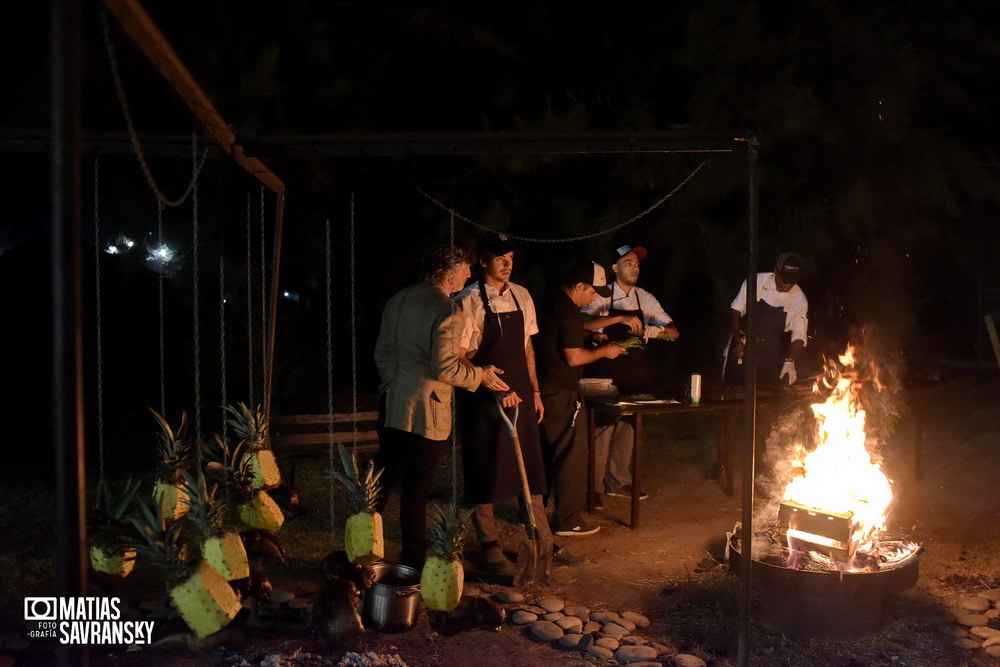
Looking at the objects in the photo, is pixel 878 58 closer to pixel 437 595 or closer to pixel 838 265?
pixel 838 265

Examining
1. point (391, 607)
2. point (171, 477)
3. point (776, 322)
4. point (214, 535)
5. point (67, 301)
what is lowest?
point (391, 607)

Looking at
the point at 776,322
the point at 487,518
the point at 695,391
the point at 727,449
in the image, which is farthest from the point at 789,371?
the point at 487,518

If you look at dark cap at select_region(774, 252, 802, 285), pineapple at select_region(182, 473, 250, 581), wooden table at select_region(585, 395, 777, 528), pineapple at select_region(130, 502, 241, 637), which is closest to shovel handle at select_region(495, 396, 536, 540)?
wooden table at select_region(585, 395, 777, 528)

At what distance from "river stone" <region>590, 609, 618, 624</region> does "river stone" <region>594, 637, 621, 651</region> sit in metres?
0.26

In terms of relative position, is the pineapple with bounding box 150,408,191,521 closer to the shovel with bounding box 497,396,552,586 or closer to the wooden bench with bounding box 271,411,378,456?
the shovel with bounding box 497,396,552,586

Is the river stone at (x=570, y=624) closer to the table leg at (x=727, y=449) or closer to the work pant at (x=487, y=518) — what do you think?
the work pant at (x=487, y=518)

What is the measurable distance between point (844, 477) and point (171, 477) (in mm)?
3655

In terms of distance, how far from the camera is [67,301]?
243cm

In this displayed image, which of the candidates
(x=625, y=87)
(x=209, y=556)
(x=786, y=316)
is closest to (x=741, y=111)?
(x=625, y=87)

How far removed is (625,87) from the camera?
8711mm

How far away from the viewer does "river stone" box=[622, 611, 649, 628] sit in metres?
4.59

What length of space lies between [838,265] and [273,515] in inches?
296

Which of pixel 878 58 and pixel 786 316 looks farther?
pixel 878 58

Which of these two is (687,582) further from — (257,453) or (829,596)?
(257,453)
